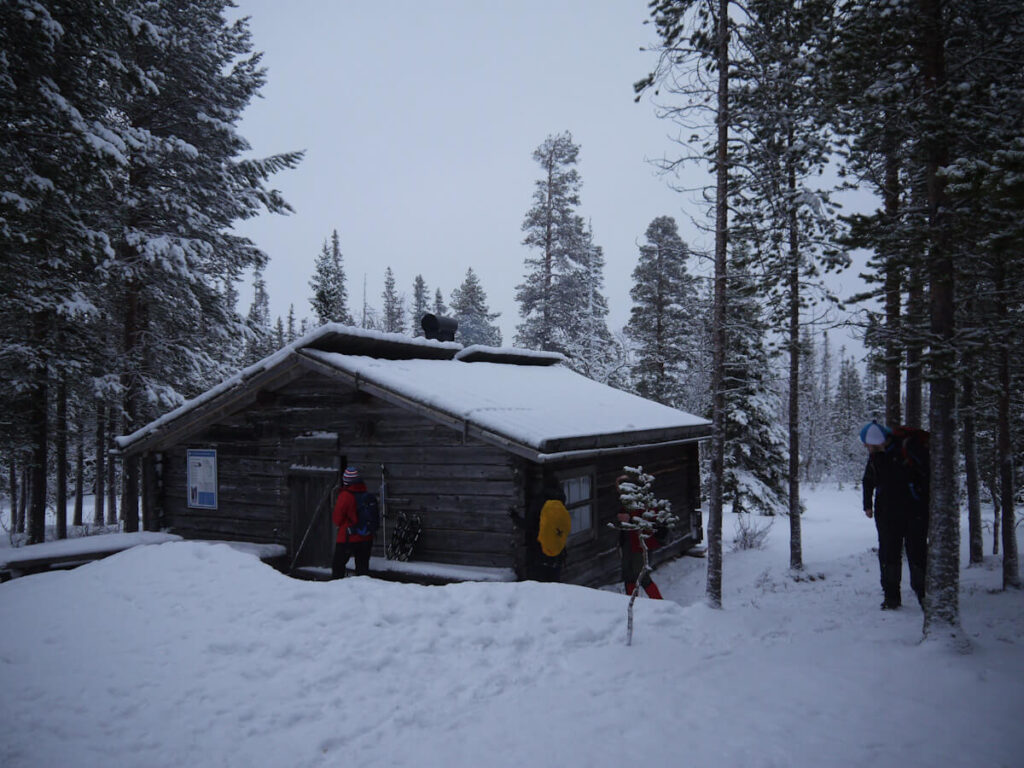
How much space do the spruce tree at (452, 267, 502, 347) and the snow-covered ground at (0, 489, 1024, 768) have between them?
39.7 m

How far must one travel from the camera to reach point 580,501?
10883 mm

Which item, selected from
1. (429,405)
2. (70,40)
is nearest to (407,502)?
(429,405)

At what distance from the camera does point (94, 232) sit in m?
12.4

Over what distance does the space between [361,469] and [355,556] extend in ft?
5.62

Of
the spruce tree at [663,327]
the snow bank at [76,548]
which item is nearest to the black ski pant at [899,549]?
the snow bank at [76,548]

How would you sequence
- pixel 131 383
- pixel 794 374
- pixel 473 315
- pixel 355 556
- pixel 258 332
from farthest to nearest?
pixel 473 315 → pixel 258 332 → pixel 131 383 → pixel 794 374 → pixel 355 556

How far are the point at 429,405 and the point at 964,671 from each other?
704 cm

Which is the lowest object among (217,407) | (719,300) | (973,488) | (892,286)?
(973,488)

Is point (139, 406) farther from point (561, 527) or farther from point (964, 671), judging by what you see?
point (964, 671)

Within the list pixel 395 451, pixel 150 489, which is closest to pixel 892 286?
pixel 395 451

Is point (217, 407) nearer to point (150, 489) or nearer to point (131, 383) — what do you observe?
point (150, 489)

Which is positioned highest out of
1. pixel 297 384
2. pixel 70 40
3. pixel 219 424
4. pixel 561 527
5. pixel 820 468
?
pixel 70 40

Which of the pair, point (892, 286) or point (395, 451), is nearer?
point (892, 286)

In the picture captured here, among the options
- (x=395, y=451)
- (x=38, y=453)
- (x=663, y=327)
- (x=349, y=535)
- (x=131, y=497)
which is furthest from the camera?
(x=663, y=327)
